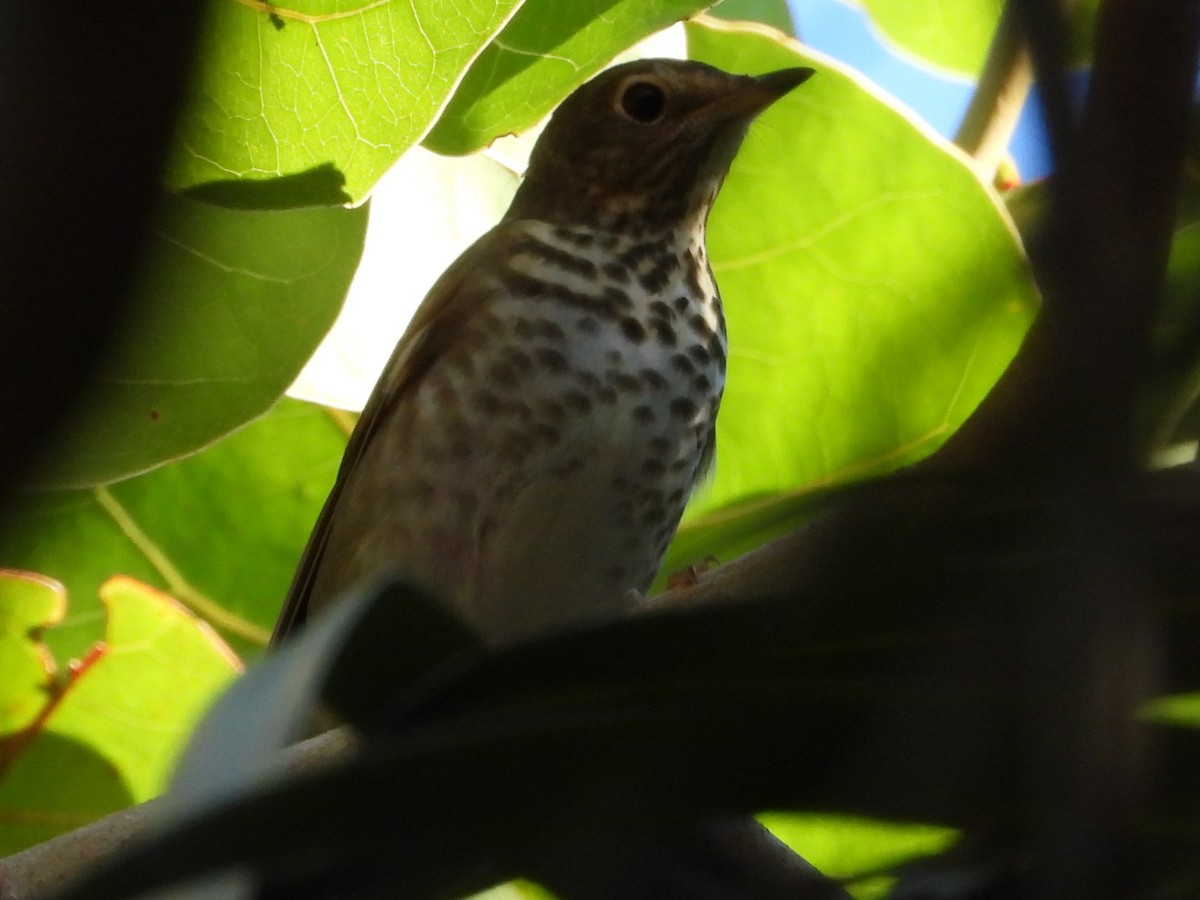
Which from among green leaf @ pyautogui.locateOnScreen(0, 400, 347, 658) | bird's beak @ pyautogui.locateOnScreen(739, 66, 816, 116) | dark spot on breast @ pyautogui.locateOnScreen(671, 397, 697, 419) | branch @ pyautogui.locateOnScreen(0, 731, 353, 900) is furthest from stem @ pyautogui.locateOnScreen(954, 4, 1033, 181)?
green leaf @ pyautogui.locateOnScreen(0, 400, 347, 658)

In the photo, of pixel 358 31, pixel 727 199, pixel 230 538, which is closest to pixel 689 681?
pixel 358 31

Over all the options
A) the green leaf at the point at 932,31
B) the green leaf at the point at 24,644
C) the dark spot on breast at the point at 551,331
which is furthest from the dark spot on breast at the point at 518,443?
the green leaf at the point at 932,31

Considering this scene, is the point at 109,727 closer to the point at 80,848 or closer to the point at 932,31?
the point at 80,848

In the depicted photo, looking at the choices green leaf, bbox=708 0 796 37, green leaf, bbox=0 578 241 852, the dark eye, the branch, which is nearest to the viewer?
the branch

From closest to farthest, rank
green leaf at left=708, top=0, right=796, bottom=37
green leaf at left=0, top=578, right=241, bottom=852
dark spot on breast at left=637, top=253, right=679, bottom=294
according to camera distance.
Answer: green leaf at left=0, top=578, right=241, bottom=852 → dark spot on breast at left=637, top=253, right=679, bottom=294 → green leaf at left=708, top=0, right=796, bottom=37

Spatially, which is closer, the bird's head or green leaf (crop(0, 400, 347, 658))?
green leaf (crop(0, 400, 347, 658))

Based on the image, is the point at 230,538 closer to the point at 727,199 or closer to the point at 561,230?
the point at 561,230

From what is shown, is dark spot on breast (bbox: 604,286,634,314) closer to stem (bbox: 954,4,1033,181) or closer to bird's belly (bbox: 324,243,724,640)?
bird's belly (bbox: 324,243,724,640)
